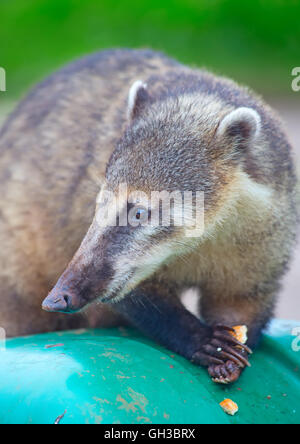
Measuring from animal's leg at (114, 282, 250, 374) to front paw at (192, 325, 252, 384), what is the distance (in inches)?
0.5

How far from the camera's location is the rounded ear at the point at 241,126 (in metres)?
4.16

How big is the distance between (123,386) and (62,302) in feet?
1.70

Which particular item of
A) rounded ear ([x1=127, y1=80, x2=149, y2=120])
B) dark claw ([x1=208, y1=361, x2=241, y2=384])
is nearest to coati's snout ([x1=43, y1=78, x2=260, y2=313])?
rounded ear ([x1=127, y1=80, x2=149, y2=120])

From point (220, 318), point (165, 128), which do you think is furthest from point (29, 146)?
point (220, 318)

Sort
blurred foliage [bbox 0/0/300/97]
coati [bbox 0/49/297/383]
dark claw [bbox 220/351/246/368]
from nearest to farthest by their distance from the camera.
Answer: coati [bbox 0/49/297/383], dark claw [bbox 220/351/246/368], blurred foliage [bbox 0/0/300/97]

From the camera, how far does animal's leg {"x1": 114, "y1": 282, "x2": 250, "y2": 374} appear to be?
171 inches

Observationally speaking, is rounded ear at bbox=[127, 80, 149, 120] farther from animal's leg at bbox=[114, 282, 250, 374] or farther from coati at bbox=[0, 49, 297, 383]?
animal's leg at bbox=[114, 282, 250, 374]

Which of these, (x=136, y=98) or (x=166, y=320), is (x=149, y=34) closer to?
(x=136, y=98)

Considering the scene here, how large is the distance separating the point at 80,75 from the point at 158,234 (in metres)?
2.17

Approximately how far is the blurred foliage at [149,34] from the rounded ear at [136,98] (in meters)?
9.74

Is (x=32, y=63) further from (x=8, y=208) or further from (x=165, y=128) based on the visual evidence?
(x=165, y=128)

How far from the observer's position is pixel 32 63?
47.7 feet

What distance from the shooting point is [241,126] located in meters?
4.23

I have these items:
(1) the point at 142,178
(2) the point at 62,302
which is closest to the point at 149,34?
(1) the point at 142,178
